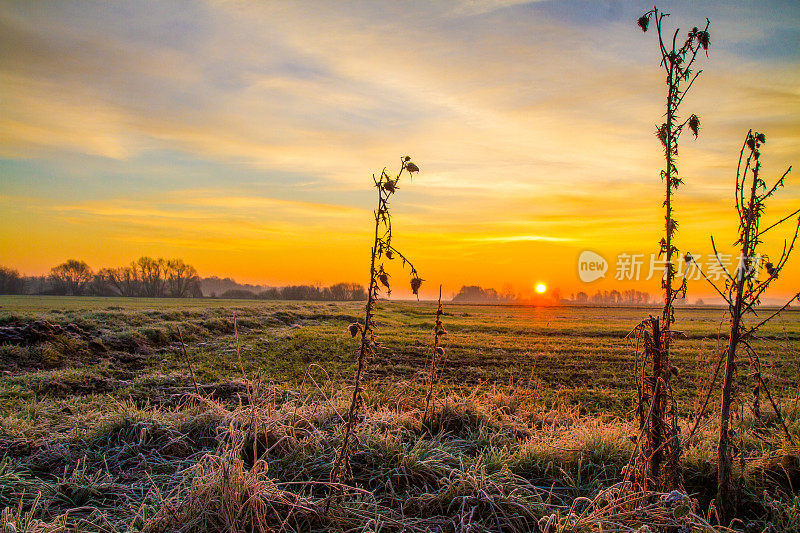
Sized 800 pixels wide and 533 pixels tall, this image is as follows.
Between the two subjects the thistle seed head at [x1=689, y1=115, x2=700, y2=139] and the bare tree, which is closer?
the thistle seed head at [x1=689, y1=115, x2=700, y2=139]

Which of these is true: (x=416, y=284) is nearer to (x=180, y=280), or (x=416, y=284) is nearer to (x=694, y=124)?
(x=694, y=124)

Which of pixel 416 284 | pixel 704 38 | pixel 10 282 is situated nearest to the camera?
pixel 416 284

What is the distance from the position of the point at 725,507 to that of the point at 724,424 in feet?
2.42

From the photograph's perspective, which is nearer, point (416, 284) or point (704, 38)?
point (416, 284)

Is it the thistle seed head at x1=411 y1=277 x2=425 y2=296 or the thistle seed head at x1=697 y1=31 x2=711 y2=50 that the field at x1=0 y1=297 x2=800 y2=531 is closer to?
the thistle seed head at x1=411 y1=277 x2=425 y2=296

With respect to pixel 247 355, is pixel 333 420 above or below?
above

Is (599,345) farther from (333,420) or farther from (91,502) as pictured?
(91,502)

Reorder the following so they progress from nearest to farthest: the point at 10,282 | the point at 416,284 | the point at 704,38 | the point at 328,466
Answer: the point at 416,284 < the point at 704,38 < the point at 328,466 < the point at 10,282

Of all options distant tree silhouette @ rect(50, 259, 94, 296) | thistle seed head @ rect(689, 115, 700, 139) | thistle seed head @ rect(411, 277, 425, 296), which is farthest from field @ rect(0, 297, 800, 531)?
distant tree silhouette @ rect(50, 259, 94, 296)

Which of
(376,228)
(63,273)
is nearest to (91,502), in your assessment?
(376,228)

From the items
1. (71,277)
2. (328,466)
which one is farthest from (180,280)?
(328,466)

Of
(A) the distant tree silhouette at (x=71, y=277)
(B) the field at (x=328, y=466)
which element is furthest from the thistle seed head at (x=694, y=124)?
(A) the distant tree silhouette at (x=71, y=277)

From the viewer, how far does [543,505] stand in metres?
3.06

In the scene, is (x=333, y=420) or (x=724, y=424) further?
(x=333, y=420)
